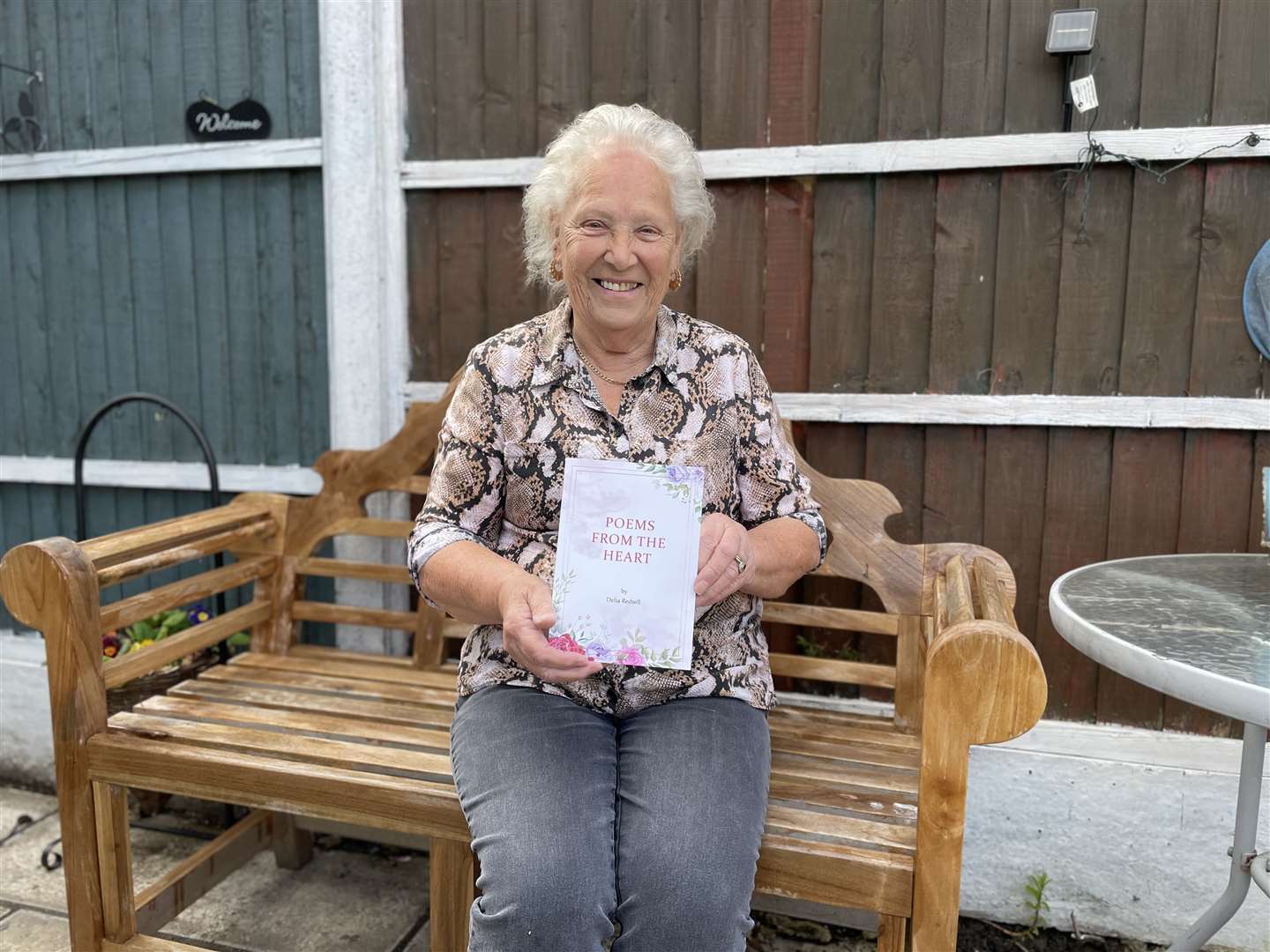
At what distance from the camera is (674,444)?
1881mm

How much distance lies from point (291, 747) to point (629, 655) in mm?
946

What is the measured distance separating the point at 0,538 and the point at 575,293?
2.73 metres

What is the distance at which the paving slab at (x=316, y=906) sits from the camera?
2.54 meters

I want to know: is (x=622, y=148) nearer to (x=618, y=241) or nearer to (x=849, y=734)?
(x=618, y=241)

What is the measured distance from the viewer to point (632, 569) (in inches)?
63.1

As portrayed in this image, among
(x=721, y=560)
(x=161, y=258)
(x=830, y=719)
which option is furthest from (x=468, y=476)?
(x=161, y=258)

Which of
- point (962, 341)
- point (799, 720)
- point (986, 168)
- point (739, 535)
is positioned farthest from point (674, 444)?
point (986, 168)

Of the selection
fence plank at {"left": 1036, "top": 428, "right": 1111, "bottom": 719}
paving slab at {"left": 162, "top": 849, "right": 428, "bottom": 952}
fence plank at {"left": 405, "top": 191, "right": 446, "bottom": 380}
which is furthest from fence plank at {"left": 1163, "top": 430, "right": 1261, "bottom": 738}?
paving slab at {"left": 162, "top": 849, "right": 428, "bottom": 952}

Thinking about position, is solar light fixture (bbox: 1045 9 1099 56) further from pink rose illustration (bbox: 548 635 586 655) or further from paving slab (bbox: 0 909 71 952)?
paving slab (bbox: 0 909 71 952)

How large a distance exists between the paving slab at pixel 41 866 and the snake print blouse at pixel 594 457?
1.57 metres

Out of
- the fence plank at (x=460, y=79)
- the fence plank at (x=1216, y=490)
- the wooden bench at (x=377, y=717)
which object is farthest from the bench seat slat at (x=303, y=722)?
the fence plank at (x=1216, y=490)

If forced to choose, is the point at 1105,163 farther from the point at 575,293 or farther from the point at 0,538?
the point at 0,538

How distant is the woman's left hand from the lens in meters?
1.67

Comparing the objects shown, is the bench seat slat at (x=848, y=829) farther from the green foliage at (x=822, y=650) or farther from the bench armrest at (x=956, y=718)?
the green foliage at (x=822, y=650)
